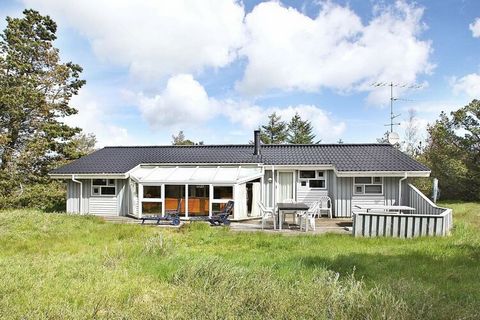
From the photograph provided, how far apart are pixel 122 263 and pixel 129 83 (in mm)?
16098

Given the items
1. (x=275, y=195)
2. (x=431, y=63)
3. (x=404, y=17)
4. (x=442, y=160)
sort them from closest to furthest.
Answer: (x=404, y=17), (x=431, y=63), (x=275, y=195), (x=442, y=160)

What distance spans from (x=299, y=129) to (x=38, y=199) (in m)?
36.1

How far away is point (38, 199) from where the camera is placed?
22078mm

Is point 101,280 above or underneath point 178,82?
underneath

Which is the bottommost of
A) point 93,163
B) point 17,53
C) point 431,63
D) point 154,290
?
point 154,290

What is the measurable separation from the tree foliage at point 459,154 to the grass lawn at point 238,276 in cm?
1609

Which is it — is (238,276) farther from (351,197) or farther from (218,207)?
(351,197)

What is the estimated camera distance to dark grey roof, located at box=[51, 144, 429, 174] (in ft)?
57.5

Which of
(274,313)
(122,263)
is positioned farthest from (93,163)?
(274,313)

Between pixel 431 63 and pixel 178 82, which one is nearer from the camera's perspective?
pixel 431 63

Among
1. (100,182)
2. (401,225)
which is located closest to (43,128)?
(100,182)

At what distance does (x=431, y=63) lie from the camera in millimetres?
16984

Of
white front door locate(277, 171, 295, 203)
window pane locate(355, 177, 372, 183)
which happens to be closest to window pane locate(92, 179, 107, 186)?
white front door locate(277, 171, 295, 203)

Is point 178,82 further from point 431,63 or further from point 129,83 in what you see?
point 431,63
